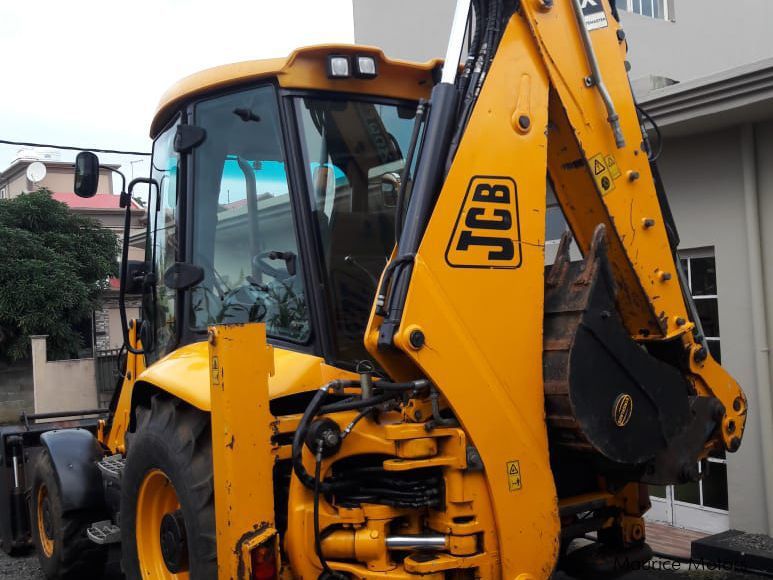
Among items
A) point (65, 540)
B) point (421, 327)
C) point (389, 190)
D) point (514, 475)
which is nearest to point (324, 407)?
point (421, 327)

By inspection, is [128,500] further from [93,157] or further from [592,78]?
[592,78]

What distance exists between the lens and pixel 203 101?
386cm

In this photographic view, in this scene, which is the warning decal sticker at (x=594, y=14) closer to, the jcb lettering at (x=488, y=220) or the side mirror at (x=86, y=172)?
the jcb lettering at (x=488, y=220)

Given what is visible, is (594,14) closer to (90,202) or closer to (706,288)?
(706,288)

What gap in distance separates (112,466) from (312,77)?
2717 millimetres

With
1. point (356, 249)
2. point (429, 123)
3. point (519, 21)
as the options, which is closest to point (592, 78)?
point (519, 21)

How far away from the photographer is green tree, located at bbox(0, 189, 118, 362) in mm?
18188

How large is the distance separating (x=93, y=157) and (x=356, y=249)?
1.88 m

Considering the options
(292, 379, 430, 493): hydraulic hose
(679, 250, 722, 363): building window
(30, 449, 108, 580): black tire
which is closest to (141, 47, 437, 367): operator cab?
(292, 379, 430, 493): hydraulic hose

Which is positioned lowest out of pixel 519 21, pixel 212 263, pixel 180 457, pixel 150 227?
pixel 180 457

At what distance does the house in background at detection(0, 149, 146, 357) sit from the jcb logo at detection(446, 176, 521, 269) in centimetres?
1467

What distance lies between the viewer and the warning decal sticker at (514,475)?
3031 millimetres

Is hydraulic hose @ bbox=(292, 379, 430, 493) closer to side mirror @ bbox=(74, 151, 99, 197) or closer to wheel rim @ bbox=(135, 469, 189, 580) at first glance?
wheel rim @ bbox=(135, 469, 189, 580)

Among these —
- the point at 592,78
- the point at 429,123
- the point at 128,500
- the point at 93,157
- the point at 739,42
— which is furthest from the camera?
the point at 739,42
